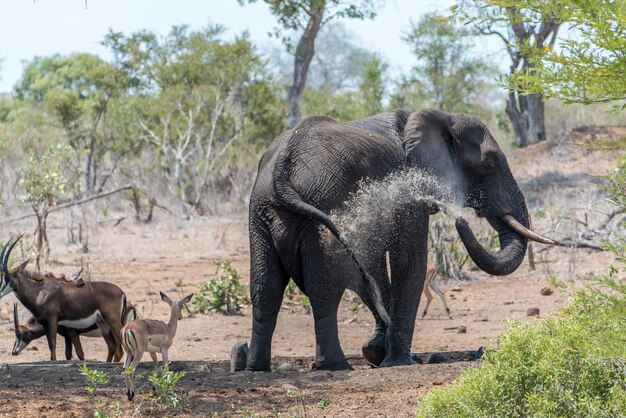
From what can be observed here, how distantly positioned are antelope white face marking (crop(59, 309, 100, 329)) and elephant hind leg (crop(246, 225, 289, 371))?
2.18m

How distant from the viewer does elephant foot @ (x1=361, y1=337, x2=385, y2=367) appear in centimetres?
944

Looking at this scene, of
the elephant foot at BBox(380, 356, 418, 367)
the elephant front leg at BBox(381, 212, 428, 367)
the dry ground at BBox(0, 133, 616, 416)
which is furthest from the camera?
the elephant front leg at BBox(381, 212, 428, 367)

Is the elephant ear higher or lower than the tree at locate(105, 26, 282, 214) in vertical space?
lower

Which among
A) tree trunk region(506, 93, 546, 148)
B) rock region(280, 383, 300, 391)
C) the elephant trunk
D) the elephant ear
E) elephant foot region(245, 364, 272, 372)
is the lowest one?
elephant foot region(245, 364, 272, 372)

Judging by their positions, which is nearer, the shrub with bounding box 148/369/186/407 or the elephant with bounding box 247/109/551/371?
the shrub with bounding box 148/369/186/407

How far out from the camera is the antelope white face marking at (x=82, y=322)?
404 inches

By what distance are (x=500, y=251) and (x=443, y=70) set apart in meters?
21.4

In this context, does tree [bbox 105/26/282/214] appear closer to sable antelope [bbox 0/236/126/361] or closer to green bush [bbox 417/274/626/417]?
sable antelope [bbox 0/236/126/361]

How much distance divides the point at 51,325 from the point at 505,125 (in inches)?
1011

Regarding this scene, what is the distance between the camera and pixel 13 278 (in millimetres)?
10359

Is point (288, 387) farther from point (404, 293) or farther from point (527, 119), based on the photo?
point (527, 119)

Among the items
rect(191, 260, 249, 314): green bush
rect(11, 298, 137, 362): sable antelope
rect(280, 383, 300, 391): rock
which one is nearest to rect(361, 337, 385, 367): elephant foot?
rect(280, 383, 300, 391): rock

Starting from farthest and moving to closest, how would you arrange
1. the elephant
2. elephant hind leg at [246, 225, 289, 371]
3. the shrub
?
1. elephant hind leg at [246, 225, 289, 371]
2. the elephant
3. the shrub

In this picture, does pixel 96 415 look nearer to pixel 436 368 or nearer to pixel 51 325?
pixel 436 368
